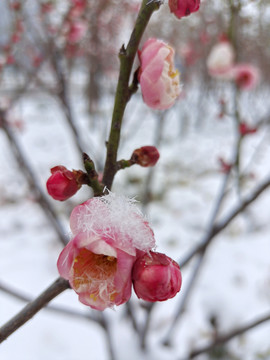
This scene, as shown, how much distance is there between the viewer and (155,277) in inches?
16.4

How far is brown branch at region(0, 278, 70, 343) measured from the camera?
52 centimetres

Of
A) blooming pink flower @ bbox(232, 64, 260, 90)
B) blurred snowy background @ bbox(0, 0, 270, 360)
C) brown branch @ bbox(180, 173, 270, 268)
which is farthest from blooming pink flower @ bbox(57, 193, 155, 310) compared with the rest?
blooming pink flower @ bbox(232, 64, 260, 90)

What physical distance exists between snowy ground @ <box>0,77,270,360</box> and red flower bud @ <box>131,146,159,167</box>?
287 millimetres

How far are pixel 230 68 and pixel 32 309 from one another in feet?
Result: 6.69

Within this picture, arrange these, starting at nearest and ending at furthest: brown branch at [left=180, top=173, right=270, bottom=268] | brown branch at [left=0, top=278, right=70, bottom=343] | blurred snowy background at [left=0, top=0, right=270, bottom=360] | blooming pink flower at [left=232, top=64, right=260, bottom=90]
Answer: brown branch at [left=0, top=278, right=70, bottom=343] < brown branch at [left=180, top=173, right=270, bottom=268] < blurred snowy background at [left=0, top=0, right=270, bottom=360] < blooming pink flower at [left=232, top=64, right=260, bottom=90]

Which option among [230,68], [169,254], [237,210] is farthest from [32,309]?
[169,254]

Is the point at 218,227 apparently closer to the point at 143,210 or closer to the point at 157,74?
the point at 157,74

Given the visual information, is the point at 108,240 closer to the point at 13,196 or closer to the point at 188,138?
the point at 13,196

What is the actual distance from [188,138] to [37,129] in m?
3.27

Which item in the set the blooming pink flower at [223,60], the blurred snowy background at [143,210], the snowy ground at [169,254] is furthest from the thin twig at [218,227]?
the blooming pink flower at [223,60]

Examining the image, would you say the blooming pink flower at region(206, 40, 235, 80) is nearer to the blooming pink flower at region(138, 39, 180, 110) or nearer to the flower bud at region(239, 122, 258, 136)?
the flower bud at region(239, 122, 258, 136)

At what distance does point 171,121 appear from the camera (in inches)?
287

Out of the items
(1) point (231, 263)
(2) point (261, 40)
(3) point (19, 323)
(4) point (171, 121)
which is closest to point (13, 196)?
(1) point (231, 263)

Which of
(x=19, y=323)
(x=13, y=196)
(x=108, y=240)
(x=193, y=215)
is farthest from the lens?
(x=13, y=196)
